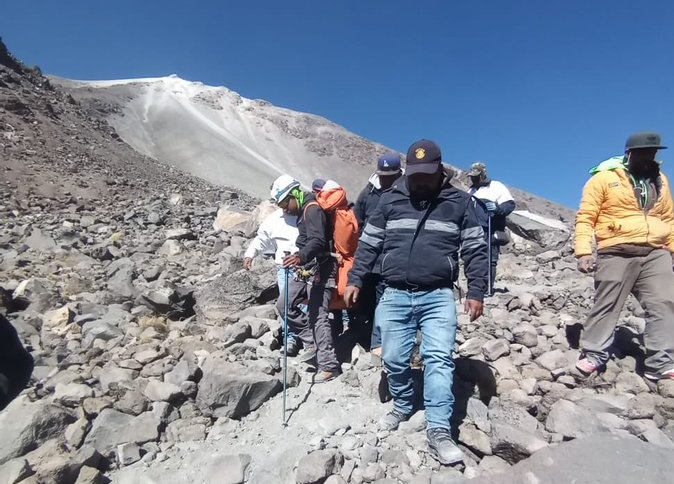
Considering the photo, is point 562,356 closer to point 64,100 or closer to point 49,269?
point 49,269

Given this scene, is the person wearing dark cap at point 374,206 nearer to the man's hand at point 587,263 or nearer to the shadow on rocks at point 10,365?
the man's hand at point 587,263

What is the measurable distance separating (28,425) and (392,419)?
2.75 metres

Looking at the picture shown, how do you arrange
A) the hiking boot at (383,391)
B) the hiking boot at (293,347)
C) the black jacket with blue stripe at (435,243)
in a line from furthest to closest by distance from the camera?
1. the hiking boot at (293,347)
2. the hiking boot at (383,391)
3. the black jacket with blue stripe at (435,243)

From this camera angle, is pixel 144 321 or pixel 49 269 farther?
pixel 49 269

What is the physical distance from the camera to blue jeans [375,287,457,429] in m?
3.19

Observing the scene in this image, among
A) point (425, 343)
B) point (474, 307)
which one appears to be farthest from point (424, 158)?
point (425, 343)

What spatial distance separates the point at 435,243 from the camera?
130 inches

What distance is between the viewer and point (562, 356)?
4199mm

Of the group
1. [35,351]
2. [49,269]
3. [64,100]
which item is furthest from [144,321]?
[64,100]

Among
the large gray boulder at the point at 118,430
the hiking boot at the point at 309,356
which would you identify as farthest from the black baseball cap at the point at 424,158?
the large gray boulder at the point at 118,430

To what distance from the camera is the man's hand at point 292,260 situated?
4328 millimetres

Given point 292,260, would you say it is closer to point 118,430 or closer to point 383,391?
point 383,391

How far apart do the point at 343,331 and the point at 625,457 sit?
320 centimetres

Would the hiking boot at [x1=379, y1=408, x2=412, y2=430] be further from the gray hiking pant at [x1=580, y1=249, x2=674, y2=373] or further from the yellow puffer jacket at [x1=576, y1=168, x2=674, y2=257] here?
the yellow puffer jacket at [x1=576, y1=168, x2=674, y2=257]
